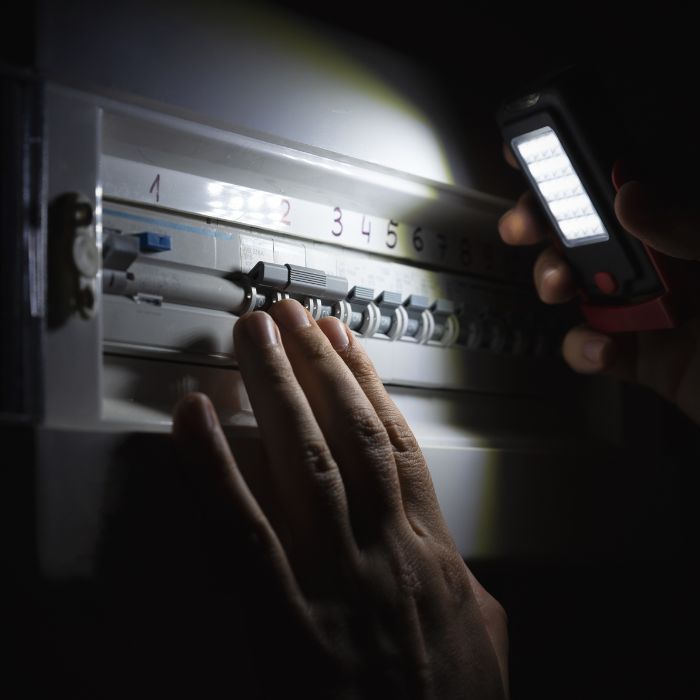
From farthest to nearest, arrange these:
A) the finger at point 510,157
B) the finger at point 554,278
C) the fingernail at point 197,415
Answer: the finger at point 554,278 → the finger at point 510,157 → the fingernail at point 197,415

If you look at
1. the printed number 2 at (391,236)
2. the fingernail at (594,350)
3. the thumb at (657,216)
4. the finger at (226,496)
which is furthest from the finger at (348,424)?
the fingernail at (594,350)

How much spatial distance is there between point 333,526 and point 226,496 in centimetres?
13

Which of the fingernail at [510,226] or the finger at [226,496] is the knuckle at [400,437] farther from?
the fingernail at [510,226]

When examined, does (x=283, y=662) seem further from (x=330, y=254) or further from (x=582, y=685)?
(x=582, y=685)

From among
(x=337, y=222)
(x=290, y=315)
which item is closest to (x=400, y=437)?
(x=290, y=315)

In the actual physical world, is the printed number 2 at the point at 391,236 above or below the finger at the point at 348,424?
above

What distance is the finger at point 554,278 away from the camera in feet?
3.79

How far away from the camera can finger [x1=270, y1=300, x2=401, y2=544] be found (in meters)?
0.80

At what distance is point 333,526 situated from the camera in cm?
75

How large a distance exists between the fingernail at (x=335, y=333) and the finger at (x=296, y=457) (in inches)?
4.3

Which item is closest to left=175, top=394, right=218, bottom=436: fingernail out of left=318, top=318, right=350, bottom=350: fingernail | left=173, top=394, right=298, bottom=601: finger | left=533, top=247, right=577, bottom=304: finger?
left=173, top=394, right=298, bottom=601: finger

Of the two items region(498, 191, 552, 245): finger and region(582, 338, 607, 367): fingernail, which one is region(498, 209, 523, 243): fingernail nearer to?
region(498, 191, 552, 245): finger

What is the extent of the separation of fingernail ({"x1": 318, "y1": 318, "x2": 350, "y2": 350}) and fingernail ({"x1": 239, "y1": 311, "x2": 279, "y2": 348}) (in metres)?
0.11

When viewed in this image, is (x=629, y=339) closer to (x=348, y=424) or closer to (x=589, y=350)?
(x=589, y=350)
